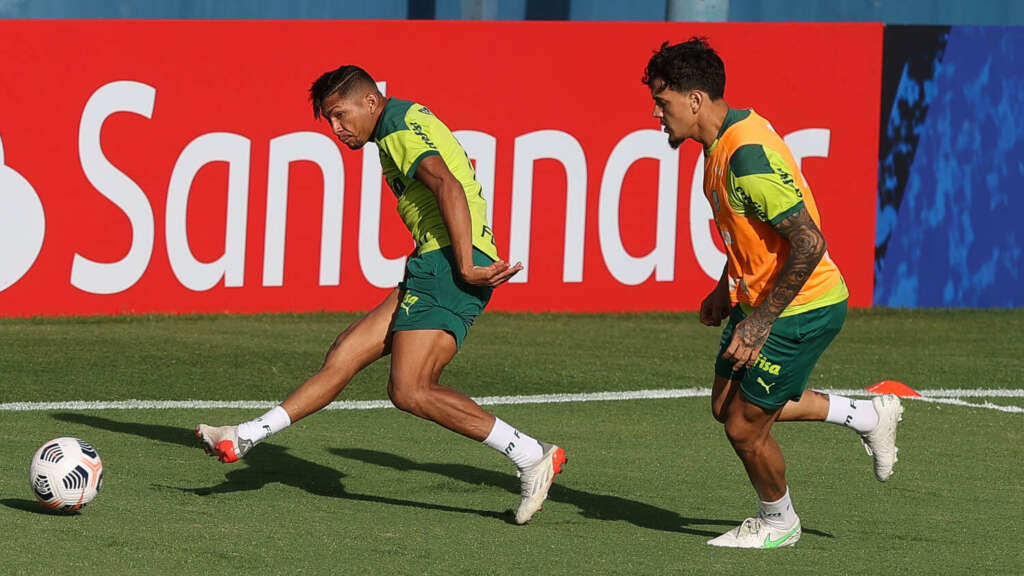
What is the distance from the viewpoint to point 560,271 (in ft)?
47.7

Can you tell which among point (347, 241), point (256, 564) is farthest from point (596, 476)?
point (347, 241)

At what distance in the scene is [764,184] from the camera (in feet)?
20.9

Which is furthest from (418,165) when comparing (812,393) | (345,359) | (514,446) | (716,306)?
(812,393)

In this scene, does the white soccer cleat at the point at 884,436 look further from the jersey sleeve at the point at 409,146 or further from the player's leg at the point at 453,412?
the jersey sleeve at the point at 409,146

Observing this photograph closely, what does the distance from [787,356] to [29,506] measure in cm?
310

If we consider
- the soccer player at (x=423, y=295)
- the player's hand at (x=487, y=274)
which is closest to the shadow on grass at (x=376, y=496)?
the soccer player at (x=423, y=295)

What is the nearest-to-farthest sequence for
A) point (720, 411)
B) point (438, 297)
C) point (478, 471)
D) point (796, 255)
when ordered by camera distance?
point (796, 255) → point (720, 411) → point (438, 297) → point (478, 471)

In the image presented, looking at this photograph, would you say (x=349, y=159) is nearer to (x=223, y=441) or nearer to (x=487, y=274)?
(x=487, y=274)

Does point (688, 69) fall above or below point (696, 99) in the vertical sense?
above

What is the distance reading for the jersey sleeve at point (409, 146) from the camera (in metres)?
7.27

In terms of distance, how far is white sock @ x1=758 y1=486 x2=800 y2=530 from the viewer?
6.87 metres

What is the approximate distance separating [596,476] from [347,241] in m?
5.91

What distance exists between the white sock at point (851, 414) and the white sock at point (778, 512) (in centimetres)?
49

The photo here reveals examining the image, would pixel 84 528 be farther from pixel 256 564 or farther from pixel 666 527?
A: pixel 666 527
